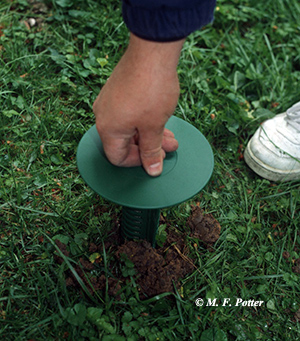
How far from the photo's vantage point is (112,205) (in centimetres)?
226

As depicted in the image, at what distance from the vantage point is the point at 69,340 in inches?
69.7

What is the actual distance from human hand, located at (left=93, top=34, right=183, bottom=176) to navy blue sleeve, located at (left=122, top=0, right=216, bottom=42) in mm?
36

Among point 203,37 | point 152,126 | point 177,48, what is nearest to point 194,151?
point 152,126

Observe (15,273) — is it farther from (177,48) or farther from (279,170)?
(279,170)

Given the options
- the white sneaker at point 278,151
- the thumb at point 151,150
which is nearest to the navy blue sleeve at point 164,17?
the thumb at point 151,150

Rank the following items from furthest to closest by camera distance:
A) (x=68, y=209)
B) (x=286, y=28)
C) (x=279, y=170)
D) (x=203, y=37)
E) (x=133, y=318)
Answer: (x=286, y=28), (x=203, y=37), (x=279, y=170), (x=68, y=209), (x=133, y=318)

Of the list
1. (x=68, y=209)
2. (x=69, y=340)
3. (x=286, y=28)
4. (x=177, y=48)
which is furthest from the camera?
(x=286, y=28)

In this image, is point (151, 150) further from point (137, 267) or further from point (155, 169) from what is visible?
point (137, 267)

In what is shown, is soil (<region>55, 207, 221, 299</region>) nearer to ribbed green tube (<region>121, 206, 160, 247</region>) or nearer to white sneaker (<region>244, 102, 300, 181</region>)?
ribbed green tube (<region>121, 206, 160, 247</region>)

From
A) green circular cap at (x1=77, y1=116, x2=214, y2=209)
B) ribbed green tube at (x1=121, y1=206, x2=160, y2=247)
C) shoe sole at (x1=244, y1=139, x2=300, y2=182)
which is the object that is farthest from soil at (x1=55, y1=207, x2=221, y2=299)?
shoe sole at (x1=244, y1=139, x2=300, y2=182)

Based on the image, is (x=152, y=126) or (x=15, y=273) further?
(x=15, y=273)

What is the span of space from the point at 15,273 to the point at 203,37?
7.62 feet

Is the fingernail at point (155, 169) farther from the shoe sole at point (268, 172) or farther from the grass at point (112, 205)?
the shoe sole at point (268, 172)

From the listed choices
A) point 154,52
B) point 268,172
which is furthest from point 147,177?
point 268,172
